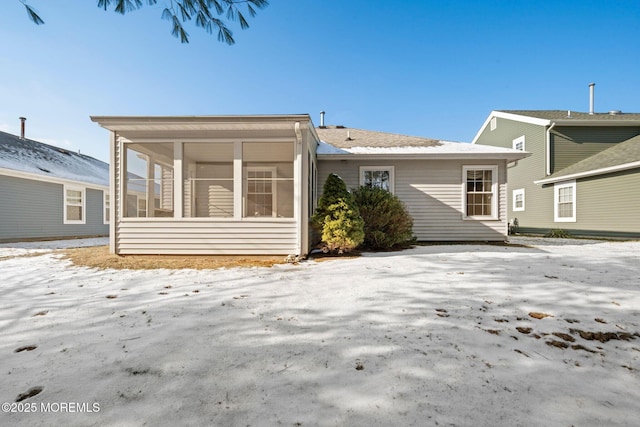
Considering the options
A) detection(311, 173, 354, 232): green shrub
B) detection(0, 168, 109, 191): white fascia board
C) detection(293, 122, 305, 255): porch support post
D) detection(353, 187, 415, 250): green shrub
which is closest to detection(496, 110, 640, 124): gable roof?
detection(353, 187, 415, 250): green shrub

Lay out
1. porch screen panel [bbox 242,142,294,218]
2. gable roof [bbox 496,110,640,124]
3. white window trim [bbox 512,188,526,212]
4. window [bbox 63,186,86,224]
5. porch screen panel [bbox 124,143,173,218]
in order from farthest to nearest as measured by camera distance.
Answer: white window trim [bbox 512,188,526,212]
gable roof [bbox 496,110,640,124]
window [bbox 63,186,86,224]
porch screen panel [bbox 242,142,294,218]
porch screen panel [bbox 124,143,173,218]

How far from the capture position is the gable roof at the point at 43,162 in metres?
10.4

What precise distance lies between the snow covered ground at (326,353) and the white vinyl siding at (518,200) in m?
12.0

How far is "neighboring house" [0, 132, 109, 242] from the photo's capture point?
9.72 metres

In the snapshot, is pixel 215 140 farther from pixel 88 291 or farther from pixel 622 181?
pixel 622 181

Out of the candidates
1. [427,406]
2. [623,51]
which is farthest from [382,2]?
[623,51]

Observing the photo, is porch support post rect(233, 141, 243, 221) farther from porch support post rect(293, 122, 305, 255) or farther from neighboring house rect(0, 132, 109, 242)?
neighboring house rect(0, 132, 109, 242)

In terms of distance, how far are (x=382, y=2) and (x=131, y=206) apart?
54.0 feet

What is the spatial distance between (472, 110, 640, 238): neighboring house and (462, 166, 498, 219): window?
10.6 feet

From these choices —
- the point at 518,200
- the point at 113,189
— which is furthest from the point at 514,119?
the point at 113,189

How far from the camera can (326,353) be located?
6.06 ft

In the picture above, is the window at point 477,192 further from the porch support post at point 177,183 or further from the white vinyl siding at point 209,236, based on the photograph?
the porch support post at point 177,183

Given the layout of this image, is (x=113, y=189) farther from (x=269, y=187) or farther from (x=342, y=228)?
(x=342, y=228)

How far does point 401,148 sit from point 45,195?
14.1 metres
